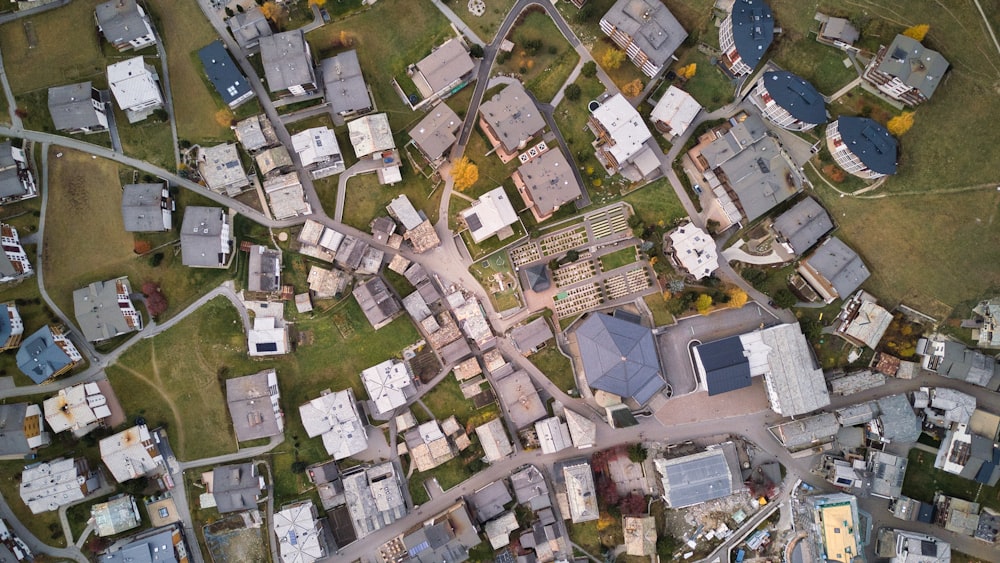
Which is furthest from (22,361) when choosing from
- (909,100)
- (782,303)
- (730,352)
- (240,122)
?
(909,100)

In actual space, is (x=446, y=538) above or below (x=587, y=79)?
below

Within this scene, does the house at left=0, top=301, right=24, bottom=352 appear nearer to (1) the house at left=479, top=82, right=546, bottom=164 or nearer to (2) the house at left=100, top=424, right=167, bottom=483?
(2) the house at left=100, top=424, right=167, bottom=483

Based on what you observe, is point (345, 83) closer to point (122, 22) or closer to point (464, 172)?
point (464, 172)

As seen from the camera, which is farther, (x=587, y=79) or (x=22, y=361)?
(x=587, y=79)

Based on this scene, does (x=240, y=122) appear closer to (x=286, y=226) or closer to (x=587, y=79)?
(x=286, y=226)

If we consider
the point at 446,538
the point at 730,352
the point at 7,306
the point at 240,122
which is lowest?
the point at 446,538

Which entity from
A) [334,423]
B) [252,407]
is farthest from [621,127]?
[252,407]
